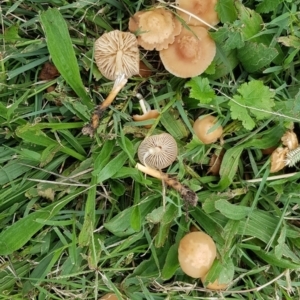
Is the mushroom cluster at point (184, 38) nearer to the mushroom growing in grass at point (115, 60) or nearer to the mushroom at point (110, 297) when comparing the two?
the mushroom growing in grass at point (115, 60)

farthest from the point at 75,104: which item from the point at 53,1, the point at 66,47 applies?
the point at 53,1

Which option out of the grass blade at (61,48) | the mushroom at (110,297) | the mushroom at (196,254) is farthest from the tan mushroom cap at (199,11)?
the mushroom at (110,297)

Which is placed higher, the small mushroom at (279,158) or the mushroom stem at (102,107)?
the mushroom stem at (102,107)

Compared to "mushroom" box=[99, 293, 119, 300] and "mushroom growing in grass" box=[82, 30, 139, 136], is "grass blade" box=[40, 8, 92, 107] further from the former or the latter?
"mushroom" box=[99, 293, 119, 300]

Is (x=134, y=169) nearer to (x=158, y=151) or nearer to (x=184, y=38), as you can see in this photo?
(x=158, y=151)

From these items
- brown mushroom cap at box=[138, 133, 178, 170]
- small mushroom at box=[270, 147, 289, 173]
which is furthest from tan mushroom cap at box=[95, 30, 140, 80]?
small mushroom at box=[270, 147, 289, 173]

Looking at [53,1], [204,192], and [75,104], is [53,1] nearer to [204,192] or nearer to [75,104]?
[75,104]

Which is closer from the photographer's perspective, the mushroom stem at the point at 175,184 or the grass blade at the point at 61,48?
the grass blade at the point at 61,48
